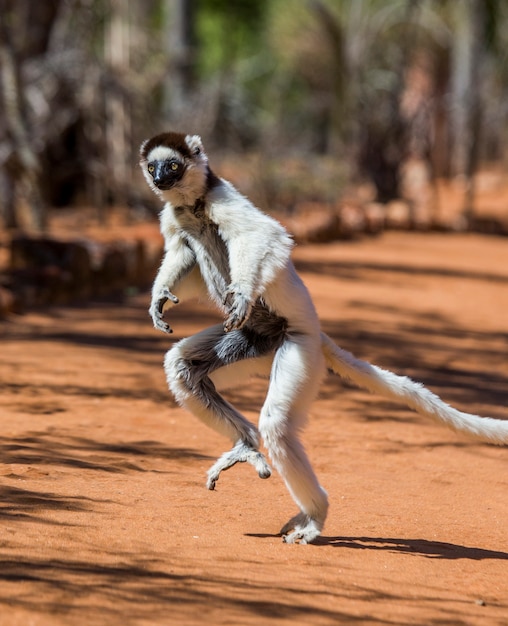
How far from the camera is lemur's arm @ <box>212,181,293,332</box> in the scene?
13.8 ft

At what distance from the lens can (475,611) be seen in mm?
3648

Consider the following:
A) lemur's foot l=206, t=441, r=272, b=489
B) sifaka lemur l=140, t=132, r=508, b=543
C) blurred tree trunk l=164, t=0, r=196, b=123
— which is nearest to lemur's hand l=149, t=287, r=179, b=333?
sifaka lemur l=140, t=132, r=508, b=543

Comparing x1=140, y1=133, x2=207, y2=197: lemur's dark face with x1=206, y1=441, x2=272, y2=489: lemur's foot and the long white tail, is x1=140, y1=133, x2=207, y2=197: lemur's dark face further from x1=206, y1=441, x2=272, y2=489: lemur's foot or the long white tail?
x1=206, y1=441, x2=272, y2=489: lemur's foot

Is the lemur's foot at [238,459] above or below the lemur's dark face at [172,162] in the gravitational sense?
below

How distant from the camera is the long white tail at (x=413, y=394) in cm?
419

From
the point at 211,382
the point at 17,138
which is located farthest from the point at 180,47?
the point at 211,382

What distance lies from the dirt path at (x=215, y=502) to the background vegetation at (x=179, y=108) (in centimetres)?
689

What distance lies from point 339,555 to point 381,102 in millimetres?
21533

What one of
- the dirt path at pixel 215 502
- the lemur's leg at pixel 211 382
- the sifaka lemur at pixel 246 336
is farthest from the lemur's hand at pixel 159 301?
the dirt path at pixel 215 502

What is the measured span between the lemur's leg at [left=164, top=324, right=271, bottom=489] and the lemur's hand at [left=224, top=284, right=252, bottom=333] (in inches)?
10.3

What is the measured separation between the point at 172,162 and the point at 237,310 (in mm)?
835

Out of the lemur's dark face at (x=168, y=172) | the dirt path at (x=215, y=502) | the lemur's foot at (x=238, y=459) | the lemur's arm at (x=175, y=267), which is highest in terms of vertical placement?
the lemur's dark face at (x=168, y=172)

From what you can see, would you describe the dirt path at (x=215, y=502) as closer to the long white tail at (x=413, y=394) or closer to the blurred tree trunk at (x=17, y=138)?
the long white tail at (x=413, y=394)

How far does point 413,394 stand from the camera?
4363 millimetres
